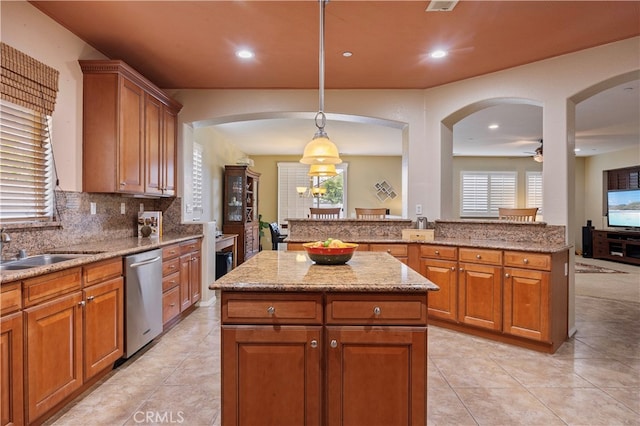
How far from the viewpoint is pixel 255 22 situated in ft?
8.83

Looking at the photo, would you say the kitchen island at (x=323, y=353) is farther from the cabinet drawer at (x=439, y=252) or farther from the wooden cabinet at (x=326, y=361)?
the cabinet drawer at (x=439, y=252)

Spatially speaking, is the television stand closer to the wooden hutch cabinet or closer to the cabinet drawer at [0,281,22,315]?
the wooden hutch cabinet

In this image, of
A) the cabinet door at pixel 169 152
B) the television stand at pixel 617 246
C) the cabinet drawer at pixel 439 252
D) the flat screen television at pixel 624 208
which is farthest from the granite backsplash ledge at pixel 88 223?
the flat screen television at pixel 624 208

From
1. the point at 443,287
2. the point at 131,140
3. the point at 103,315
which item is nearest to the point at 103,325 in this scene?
the point at 103,315

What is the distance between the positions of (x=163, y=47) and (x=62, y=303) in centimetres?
222

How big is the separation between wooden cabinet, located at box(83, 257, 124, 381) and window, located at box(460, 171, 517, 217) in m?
8.95

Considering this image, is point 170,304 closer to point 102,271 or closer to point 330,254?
point 102,271

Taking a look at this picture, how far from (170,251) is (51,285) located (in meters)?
1.48

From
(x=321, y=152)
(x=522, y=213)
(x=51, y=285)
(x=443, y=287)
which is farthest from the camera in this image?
(x=522, y=213)

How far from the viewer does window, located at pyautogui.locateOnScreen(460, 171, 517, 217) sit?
9.67 m

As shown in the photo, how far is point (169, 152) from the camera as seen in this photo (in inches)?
158

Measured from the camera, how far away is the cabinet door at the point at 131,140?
3035mm

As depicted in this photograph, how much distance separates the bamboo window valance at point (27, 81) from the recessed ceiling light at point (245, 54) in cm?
141

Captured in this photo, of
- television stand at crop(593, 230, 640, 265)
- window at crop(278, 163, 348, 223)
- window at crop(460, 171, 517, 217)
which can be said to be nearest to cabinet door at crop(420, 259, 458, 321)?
window at crop(278, 163, 348, 223)
